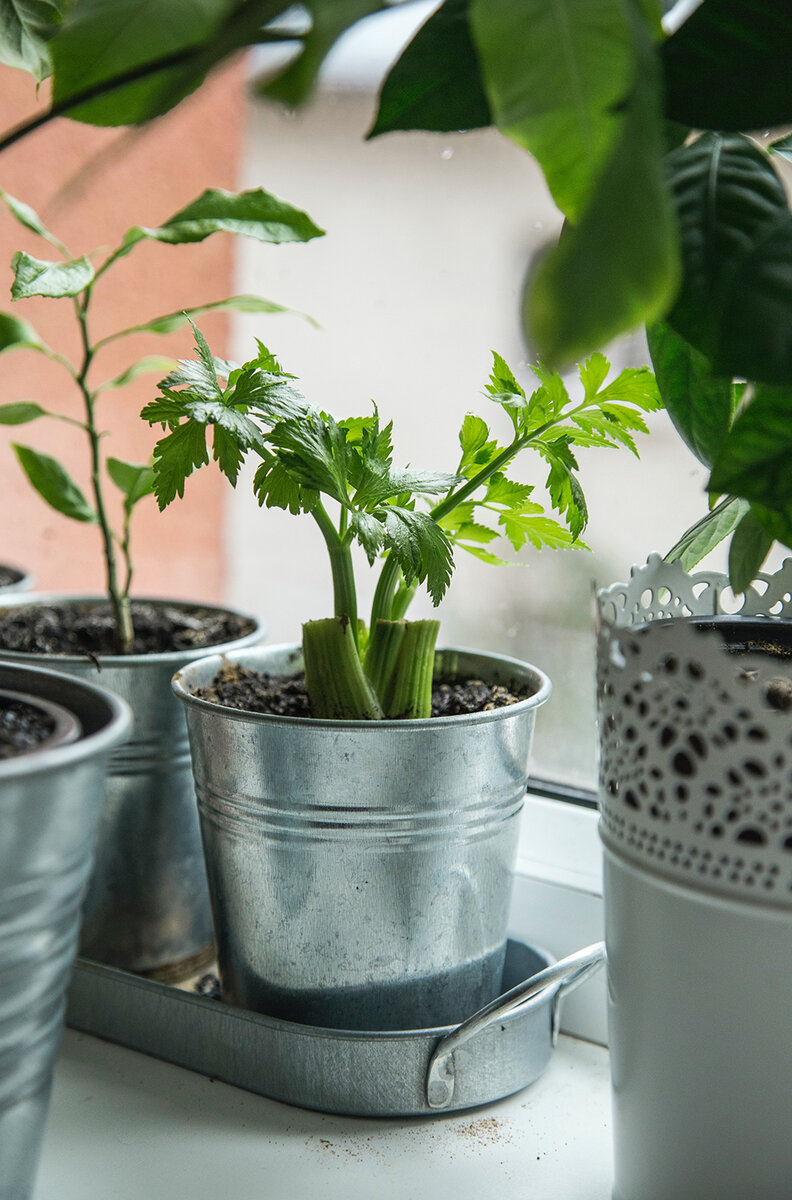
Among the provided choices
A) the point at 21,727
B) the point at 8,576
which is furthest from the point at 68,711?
the point at 8,576

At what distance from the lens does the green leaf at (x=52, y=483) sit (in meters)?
0.90

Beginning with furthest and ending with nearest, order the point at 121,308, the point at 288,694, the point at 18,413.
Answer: the point at 121,308, the point at 18,413, the point at 288,694

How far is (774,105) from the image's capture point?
0.43 metres

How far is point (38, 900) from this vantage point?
42 cm

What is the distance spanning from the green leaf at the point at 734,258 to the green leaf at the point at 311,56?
7.0 inches

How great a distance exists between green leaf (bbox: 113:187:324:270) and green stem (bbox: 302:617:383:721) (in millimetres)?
282

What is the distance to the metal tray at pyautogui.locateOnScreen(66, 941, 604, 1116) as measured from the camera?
0.64 meters

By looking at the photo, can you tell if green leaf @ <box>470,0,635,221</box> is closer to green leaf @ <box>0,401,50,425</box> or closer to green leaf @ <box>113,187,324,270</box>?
green leaf @ <box>113,187,324,270</box>

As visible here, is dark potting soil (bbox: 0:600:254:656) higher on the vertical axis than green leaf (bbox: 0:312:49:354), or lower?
lower

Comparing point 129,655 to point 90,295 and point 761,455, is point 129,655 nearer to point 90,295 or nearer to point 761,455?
point 90,295

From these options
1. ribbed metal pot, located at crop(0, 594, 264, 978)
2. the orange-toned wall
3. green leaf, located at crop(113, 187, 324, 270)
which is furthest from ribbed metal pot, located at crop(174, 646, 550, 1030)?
the orange-toned wall

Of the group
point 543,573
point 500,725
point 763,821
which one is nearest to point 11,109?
point 543,573

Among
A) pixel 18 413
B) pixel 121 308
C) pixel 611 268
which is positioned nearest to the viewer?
pixel 611 268

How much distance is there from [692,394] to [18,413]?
1.79 ft
